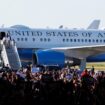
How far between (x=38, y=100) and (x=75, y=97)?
1515mm

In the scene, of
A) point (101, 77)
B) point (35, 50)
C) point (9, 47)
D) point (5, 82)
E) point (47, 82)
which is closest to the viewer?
point (5, 82)

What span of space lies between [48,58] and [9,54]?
16.0 feet

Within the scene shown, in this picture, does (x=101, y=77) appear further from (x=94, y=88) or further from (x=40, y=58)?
(x=40, y=58)

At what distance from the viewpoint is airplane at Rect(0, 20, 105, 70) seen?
53.8 m

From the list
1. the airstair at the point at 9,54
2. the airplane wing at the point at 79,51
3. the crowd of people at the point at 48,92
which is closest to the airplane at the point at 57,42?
the airplane wing at the point at 79,51

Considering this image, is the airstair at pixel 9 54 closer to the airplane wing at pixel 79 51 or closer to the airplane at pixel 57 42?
the airplane at pixel 57 42

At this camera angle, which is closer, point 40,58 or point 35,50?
point 40,58

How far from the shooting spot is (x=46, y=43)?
57.1 meters

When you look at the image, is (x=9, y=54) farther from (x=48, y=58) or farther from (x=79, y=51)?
(x=79, y=51)

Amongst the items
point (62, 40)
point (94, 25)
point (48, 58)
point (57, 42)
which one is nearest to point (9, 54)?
point (48, 58)

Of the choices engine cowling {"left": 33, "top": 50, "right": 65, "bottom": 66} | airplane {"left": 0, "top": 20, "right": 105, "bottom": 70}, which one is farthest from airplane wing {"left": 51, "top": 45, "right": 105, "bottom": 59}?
engine cowling {"left": 33, "top": 50, "right": 65, "bottom": 66}

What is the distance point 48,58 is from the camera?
5106 centimetres

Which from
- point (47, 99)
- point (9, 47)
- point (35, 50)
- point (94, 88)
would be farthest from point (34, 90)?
point (35, 50)

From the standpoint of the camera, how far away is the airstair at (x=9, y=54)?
45.1 m
